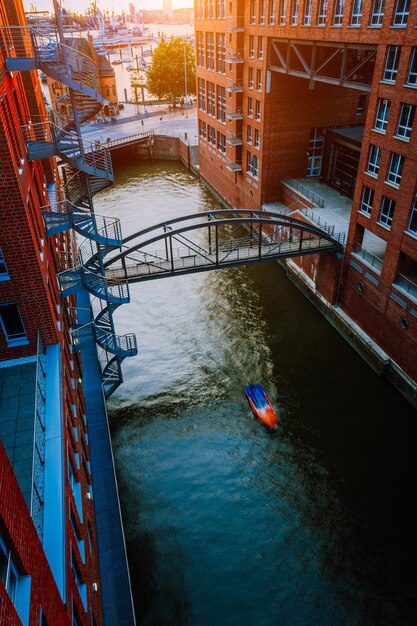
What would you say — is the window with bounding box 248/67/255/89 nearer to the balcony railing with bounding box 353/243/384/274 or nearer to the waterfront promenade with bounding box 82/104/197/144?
the balcony railing with bounding box 353/243/384/274

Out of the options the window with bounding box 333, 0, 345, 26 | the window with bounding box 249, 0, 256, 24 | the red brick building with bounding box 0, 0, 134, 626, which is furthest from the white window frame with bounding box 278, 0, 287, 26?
the red brick building with bounding box 0, 0, 134, 626

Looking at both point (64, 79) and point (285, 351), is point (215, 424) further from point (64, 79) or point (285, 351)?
point (64, 79)

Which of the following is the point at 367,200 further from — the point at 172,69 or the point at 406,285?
the point at 172,69

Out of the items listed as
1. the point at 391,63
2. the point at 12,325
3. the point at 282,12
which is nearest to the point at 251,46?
the point at 282,12

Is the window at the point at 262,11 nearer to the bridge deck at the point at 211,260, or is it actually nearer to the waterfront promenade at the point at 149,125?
the bridge deck at the point at 211,260

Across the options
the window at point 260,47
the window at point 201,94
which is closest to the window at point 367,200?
the window at point 260,47
